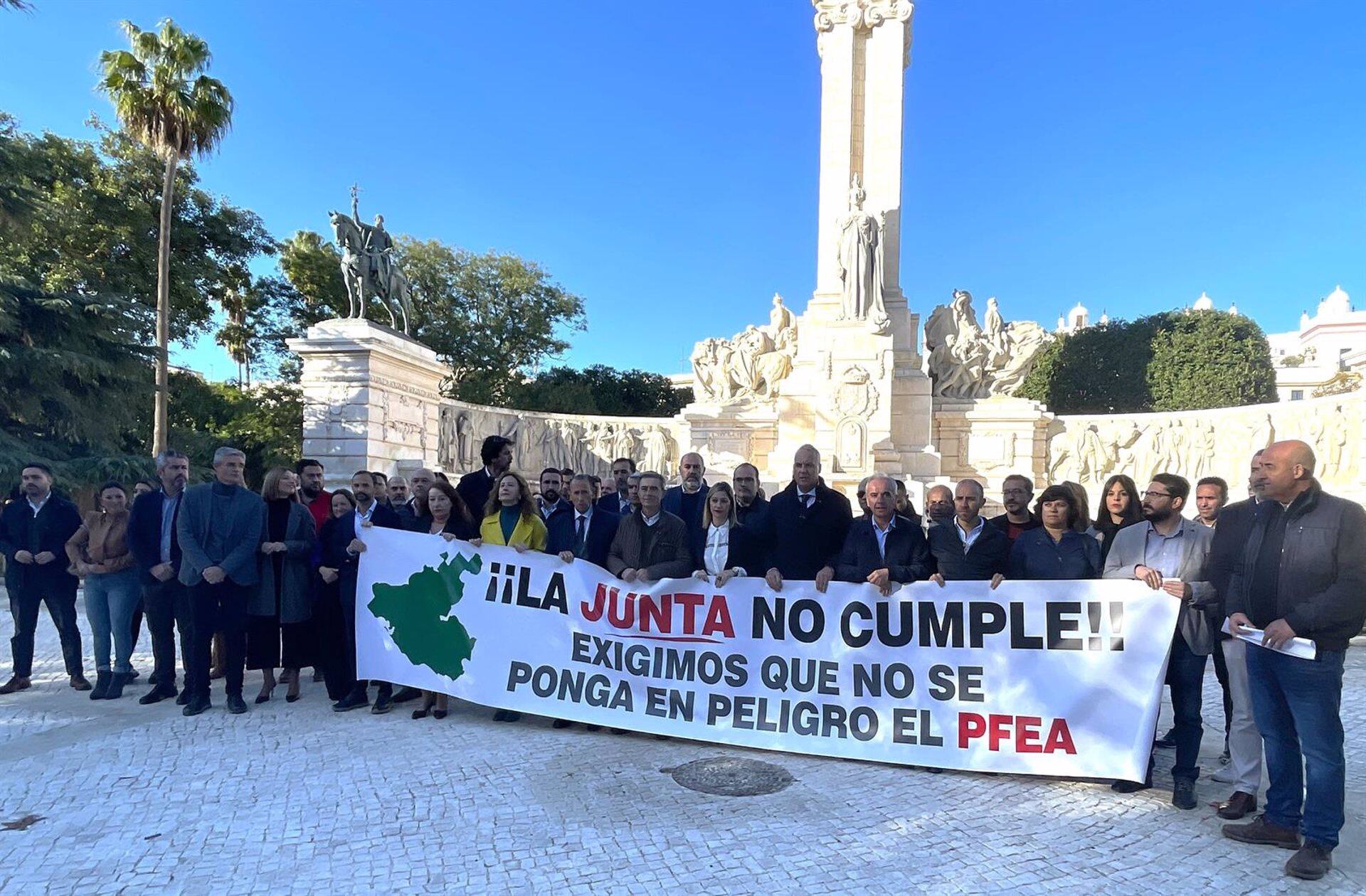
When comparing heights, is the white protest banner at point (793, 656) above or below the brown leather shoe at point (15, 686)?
above

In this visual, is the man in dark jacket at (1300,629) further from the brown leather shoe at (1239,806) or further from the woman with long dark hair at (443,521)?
the woman with long dark hair at (443,521)

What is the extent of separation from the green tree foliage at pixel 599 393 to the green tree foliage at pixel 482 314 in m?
1.15

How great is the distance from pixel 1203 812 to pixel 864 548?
2.19m

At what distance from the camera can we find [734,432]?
18.5m

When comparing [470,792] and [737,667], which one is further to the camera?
[737,667]

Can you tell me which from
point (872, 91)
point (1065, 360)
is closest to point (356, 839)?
point (872, 91)

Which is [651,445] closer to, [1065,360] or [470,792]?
[470,792]

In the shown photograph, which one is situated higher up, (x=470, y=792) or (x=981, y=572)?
(x=981, y=572)

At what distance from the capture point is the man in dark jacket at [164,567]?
18.6 ft

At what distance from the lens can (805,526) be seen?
16.8 feet

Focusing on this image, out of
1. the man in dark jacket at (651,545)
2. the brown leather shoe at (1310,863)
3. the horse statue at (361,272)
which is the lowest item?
the brown leather shoe at (1310,863)

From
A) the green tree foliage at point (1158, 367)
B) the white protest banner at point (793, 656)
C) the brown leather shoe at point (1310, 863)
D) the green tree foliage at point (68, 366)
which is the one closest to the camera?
the brown leather shoe at point (1310, 863)

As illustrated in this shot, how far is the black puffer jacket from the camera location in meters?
3.24

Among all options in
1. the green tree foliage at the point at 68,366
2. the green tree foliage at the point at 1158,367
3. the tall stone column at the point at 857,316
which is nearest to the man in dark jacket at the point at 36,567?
the green tree foliage at the point at 68,366
